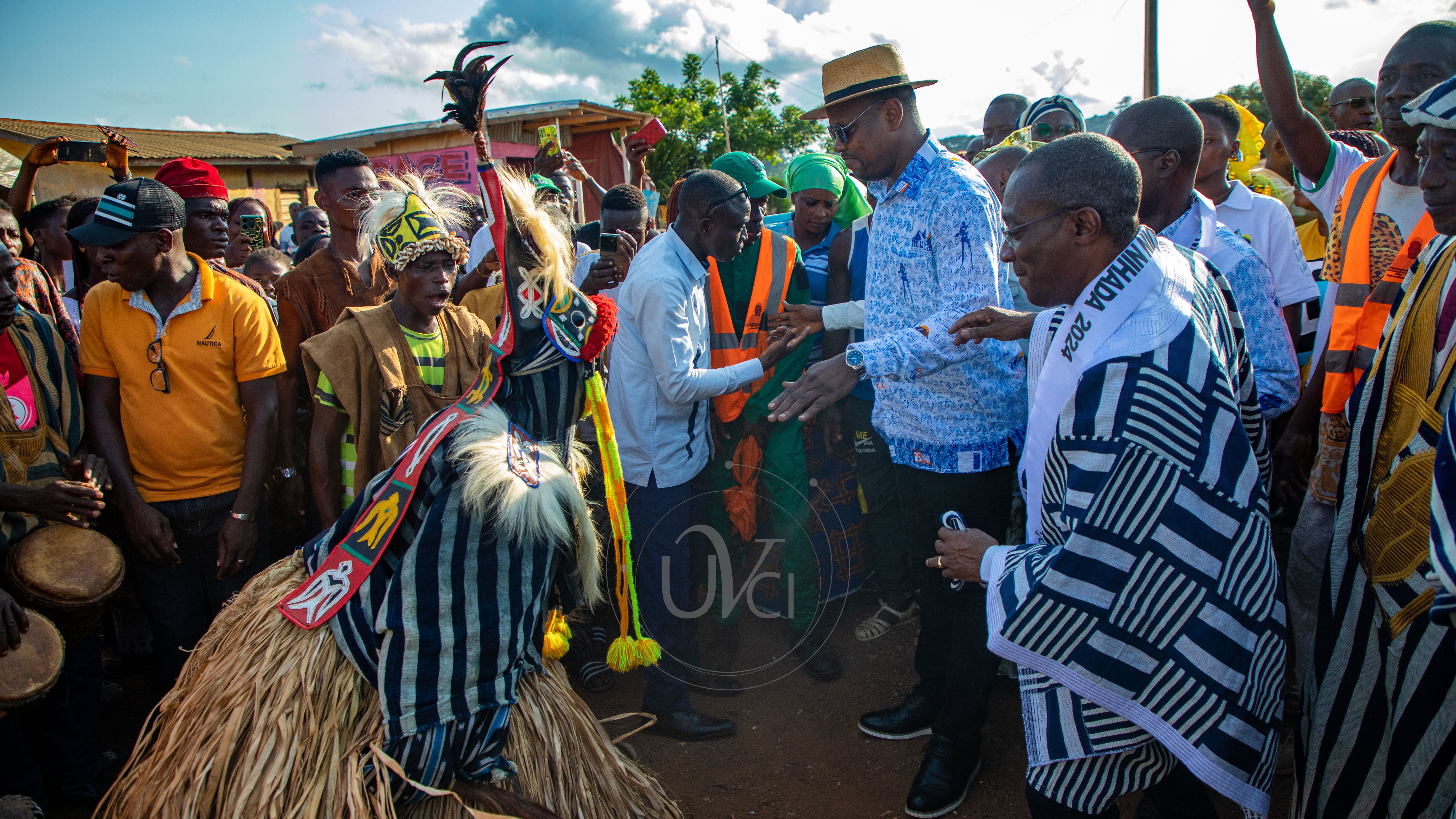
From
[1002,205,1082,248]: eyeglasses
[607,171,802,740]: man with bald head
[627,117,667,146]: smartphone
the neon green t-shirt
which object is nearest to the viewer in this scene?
[1002,205,1082,248]: eyeglasses

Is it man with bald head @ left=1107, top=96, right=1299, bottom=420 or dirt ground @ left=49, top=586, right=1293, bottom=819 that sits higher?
man with bald head @ left=1107, top=96, right=1299, bottom=420

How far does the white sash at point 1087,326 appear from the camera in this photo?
171cm

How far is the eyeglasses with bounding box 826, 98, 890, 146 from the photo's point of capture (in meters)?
2.92

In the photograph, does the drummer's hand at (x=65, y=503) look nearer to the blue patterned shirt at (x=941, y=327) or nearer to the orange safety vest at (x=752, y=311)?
the orange safety vest at (x=752, y=311)

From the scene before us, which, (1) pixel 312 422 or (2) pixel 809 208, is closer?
(1) pixel 312 422

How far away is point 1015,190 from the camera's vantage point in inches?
73.4

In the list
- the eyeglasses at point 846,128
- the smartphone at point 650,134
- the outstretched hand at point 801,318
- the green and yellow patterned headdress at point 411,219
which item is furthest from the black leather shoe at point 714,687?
the smartphone at point 650,134

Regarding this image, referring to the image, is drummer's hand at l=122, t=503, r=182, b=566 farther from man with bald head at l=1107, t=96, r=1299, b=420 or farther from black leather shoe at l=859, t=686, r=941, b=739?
man with bald head at l=1107, t=96, r=1299, b=420

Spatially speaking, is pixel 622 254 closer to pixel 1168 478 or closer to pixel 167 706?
pixel 167 706

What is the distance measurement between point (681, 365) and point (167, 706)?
1963mm

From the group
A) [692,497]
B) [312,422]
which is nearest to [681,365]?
[692,497]

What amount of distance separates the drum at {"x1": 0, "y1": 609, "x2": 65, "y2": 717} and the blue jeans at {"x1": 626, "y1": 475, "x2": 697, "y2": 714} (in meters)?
1.98

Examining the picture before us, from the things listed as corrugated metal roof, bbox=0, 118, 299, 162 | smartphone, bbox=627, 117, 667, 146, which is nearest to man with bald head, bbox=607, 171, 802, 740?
smartphone, bbox=627, 117, 667, 146

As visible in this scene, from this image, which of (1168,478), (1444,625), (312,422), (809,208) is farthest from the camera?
(809,208)
